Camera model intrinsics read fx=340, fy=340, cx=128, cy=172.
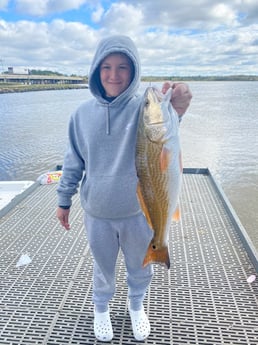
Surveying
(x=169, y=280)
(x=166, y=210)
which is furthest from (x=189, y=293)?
(x=166, y=210)

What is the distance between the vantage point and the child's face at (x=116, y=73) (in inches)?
80.0

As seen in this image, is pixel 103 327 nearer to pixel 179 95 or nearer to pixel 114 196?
pixel 114 196

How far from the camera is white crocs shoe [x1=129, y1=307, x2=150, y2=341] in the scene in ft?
8.11

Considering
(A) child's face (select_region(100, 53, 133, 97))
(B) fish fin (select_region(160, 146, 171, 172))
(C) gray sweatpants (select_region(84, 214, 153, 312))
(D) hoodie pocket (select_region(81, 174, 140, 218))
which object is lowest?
(C) gray sweatpants (select_region(84, 214, 153, 312))

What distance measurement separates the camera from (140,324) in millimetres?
2502

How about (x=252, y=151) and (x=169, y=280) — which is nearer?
(x=169, y=280)

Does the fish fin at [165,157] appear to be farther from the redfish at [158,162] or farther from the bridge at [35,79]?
the bridge at [35,79]

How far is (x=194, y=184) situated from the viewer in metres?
5.95

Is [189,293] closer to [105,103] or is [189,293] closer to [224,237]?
[224,237]

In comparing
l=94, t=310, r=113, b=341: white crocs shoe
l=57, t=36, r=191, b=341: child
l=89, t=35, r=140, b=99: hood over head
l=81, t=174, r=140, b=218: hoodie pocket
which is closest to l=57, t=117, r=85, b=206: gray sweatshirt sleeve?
l=57, t=36, r=191, b=341: child

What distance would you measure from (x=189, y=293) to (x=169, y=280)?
9.5 inches

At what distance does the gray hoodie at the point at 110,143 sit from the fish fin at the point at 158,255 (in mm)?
254

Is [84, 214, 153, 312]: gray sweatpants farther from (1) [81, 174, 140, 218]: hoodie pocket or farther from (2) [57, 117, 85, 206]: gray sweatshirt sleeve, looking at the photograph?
(2) [57, 117, 85, 206]: gray sweatshirt sleeve

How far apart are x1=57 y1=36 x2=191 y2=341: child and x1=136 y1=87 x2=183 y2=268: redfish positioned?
20cm
